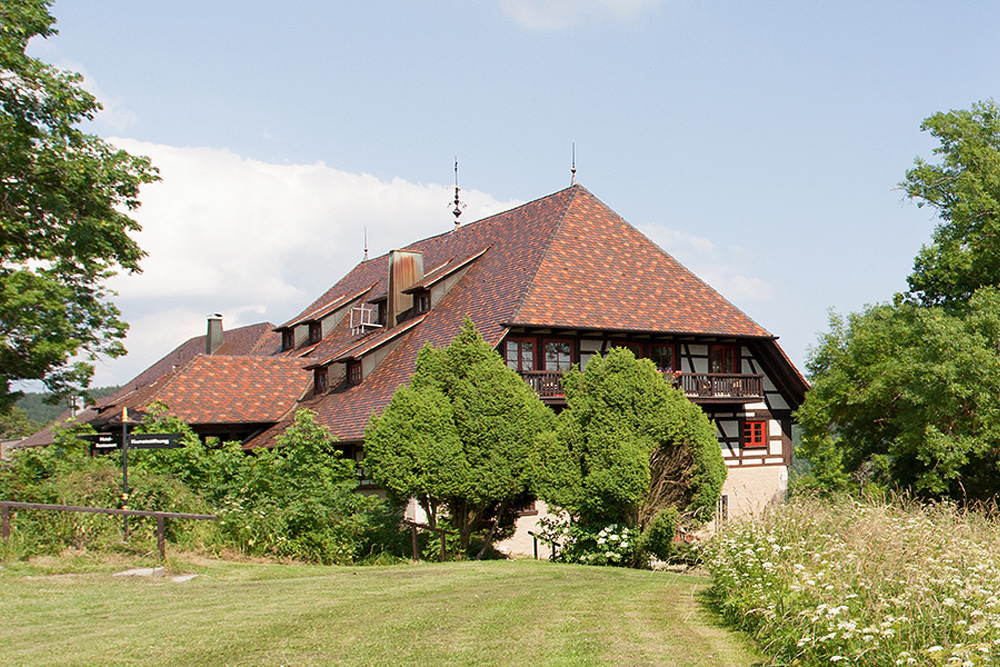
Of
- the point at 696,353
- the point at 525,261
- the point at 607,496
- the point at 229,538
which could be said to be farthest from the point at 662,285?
the point at 229,538

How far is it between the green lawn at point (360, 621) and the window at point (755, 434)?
15.1 metres

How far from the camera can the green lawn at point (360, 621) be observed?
27.4 ft

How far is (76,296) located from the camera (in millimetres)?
22703

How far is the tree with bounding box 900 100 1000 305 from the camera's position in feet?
90.5

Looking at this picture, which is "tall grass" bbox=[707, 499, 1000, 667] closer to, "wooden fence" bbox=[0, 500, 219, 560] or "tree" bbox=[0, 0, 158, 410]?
"wooden fence" bbox=[0, 500, 219, 560]

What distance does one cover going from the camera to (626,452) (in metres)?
16.8

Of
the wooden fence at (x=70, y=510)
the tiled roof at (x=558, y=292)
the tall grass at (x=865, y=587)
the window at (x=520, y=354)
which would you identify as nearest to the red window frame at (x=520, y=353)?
the window at (x=520, y=354)

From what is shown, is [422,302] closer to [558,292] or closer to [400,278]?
[400,278]

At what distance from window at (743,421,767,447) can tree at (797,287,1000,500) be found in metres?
1.53

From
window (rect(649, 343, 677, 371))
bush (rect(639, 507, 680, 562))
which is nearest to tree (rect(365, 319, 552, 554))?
bush (rect(639, 507, 680, 562))

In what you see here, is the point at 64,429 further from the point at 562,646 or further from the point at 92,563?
the point at 562,646

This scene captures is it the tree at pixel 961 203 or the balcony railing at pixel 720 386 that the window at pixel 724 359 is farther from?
the tree at pixel 961 203

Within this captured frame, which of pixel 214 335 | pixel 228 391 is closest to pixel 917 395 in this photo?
pixel 228 391

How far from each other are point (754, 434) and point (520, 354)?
8.54m
